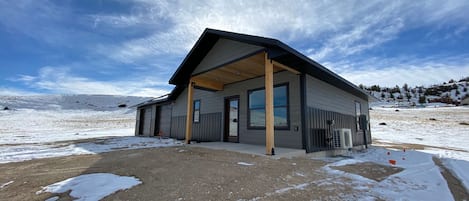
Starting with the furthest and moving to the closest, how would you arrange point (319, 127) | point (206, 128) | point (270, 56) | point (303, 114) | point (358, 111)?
point (358, 111), point (206, 128), point (319, 127), point (303, 114), point (270, 56)

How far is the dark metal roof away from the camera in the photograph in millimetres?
4668

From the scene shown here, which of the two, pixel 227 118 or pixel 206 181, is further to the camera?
pixel 227 118

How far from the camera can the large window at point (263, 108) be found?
6.13 metres

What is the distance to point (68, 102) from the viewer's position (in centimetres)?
3831

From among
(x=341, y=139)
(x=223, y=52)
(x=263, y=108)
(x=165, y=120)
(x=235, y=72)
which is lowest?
(x=341, y=139)

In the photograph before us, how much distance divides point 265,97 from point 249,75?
1.12 m

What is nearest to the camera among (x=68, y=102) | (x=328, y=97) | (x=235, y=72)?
(x=235, y=72)

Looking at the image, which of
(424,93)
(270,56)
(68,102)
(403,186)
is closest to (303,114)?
(270,56)

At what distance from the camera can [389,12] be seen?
655cm

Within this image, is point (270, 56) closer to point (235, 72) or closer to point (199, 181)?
point (235, 72)

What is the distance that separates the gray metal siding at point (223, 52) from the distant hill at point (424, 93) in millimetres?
27510

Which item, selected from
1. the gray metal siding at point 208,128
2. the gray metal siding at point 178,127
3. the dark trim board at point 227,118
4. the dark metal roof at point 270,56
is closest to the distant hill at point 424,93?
the dark metal roof at point 270,56

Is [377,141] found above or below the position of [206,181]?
below

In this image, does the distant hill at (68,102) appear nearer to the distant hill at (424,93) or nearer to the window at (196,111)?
the window at (196,111)
